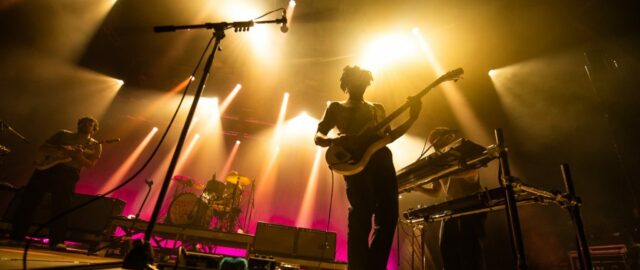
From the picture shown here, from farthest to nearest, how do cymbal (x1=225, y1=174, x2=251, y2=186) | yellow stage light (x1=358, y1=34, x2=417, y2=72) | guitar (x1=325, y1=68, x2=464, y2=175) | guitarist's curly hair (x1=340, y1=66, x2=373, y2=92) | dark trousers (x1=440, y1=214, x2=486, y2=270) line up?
cymbal (x1=225, y1=174, x2=251, y2=186), yellow stage light (x1=358, y1=34, x2=417, y2=72), dark trousers (x1=440, y1=214, x2=486, y2=270), guitarist's curly hair (x1=340, y1=66, x2=373, y2=92), guitar (x1=325, y1=68, x2=464, y2=175)

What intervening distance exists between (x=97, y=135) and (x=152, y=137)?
5.74 ft

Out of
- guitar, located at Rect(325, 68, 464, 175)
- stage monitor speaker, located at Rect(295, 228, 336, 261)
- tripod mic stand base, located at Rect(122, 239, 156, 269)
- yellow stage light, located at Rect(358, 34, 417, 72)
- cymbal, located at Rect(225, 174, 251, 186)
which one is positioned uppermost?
yellow stage light, located at Rect(358, 34, 417, 72)

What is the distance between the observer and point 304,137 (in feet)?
39.9

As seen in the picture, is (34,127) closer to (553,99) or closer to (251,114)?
(251,114)

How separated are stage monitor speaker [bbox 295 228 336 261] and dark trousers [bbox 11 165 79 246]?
3689 mm

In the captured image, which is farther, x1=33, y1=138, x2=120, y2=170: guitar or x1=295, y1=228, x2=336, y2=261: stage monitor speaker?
x1=295, y1=228, x2=336, y2=261: stage monitor speaker

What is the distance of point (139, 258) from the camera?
168 centimetres

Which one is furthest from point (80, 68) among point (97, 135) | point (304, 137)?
point (304, 137)

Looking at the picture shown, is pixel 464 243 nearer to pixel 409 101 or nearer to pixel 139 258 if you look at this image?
pixel 409 101

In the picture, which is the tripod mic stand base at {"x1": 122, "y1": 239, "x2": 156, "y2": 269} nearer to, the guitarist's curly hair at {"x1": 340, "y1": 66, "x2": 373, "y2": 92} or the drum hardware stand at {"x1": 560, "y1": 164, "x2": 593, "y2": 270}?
the guitarist's curly hair at {"x1": 340, "y1": 66, "x2": 373, "y2": 92}

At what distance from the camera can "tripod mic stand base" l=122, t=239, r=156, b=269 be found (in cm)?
166

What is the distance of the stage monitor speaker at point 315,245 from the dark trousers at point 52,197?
12.1 feet

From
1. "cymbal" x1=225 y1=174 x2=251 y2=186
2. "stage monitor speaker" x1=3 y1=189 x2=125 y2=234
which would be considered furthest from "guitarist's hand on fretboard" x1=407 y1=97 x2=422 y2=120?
"cymbal" x1=225 y1=174 x2=251 y2=186

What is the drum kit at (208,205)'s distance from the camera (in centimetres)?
689
